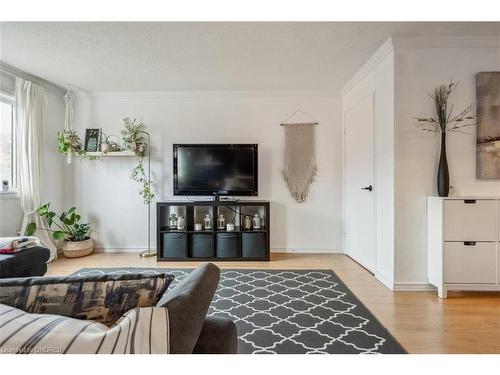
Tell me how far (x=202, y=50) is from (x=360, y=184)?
2397 mm

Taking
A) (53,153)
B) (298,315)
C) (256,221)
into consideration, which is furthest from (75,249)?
(298,315)

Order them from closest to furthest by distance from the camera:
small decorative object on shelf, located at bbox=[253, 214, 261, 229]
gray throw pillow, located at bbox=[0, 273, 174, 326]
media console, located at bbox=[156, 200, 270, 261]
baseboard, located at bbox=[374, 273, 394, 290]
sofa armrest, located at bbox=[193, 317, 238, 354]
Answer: gray throw pillow, located at bbox=[0, 273, 174, 326] < sofa armrest, located at bbox=[193, 317, 238, 354] < baseboard, located at bbox=[374, 273, 394, 290] < media console, located at bbox=[156, 200, 270, 261] < small decorative object on shelf, located at bbox=[253, 214, 261, 229]

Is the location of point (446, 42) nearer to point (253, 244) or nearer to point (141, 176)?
point (253, 244)

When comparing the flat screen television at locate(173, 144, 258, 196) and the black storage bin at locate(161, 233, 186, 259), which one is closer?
the black storage bin at locate(161, 233, 186, 259)

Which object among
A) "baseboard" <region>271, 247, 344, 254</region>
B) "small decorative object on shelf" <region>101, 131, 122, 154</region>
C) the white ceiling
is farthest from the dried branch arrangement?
"small decorative object on shelf" <region>101, 131, 122, 154</region>

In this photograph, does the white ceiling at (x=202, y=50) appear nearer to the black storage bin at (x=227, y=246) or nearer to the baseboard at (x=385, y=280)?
the black storage bin at (x=227, y=246)

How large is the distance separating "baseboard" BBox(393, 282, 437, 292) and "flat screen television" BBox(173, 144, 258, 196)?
204 cm

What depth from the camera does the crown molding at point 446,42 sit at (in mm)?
2574

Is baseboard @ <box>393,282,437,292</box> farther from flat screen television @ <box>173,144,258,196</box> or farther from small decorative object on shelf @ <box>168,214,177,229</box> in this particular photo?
small decorative object on shelf @ <box>168,214,177,229</box>

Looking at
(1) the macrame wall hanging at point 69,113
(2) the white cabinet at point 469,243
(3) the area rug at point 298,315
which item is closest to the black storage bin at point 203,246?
(3) the area rug at point 298,315

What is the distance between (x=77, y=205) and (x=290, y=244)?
128 inches

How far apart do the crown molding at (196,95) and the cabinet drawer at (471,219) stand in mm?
2286

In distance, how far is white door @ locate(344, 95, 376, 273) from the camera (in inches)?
125
